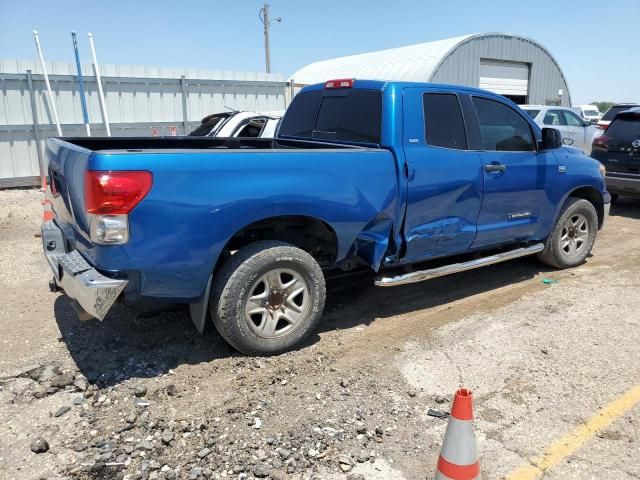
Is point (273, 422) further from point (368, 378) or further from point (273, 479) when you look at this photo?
point (368, 378)

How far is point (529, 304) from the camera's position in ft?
17.2

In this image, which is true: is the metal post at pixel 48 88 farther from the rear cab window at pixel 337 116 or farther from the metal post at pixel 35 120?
the rear cab window at pixel 337 116

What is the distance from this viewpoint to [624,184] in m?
9.34

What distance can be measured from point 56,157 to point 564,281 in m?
5.16

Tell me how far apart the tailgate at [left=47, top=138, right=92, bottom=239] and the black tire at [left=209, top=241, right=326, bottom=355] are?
99cm

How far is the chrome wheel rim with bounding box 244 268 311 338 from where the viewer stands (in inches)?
153

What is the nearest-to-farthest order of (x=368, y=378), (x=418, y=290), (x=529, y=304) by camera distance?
(x=368, y=378) → (x=529, y=304) → (x=418, y=290)

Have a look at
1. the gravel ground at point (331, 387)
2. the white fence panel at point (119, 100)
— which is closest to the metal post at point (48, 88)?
the white fence panel at point (119, 100)

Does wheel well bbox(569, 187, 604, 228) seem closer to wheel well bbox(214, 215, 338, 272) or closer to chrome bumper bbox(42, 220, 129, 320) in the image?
wheel well bbox(214, 215, 338, 272)

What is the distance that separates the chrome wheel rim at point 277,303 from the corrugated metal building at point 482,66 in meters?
18.9

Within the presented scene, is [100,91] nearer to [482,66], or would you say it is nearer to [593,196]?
[593,196]

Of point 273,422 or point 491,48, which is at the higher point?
point 491,48

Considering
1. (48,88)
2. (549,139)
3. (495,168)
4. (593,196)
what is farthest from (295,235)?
(48,88)

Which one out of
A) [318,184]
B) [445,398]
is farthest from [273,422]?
[318,184]
